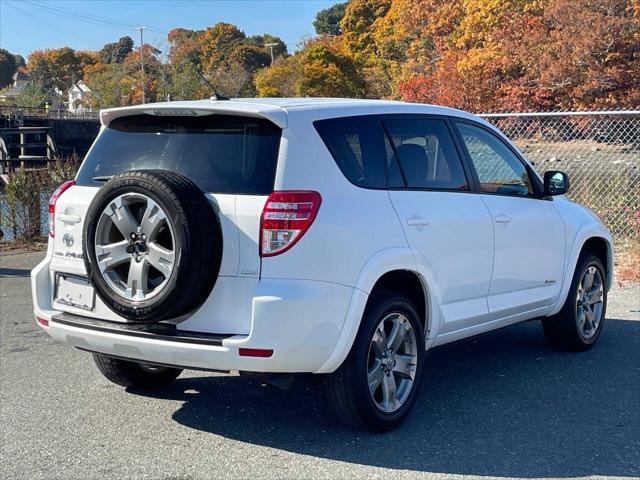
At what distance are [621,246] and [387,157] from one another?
6.99m

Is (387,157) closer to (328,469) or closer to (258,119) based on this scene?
(258,119)

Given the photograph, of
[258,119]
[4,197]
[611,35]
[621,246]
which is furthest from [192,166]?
[611,35]

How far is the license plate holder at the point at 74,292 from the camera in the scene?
466 centimetres

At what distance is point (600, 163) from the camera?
12000 mm

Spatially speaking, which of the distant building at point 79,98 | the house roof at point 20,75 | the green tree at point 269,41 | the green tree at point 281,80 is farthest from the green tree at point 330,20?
the house roof at point 20,75

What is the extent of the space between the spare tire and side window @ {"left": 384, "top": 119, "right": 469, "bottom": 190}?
1.33 meters

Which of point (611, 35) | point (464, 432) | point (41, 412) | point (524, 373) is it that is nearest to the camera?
point (464, 432)

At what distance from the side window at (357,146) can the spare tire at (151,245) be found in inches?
31.3

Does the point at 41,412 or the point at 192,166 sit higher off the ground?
the point at 192,166

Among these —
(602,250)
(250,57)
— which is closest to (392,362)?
(602,250)

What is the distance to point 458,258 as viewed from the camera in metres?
5.20

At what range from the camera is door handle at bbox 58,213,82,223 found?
4715mm

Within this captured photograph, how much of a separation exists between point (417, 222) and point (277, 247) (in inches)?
42.0

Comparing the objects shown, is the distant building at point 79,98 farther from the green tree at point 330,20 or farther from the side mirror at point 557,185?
Answer: the side mirror at point 557,185
